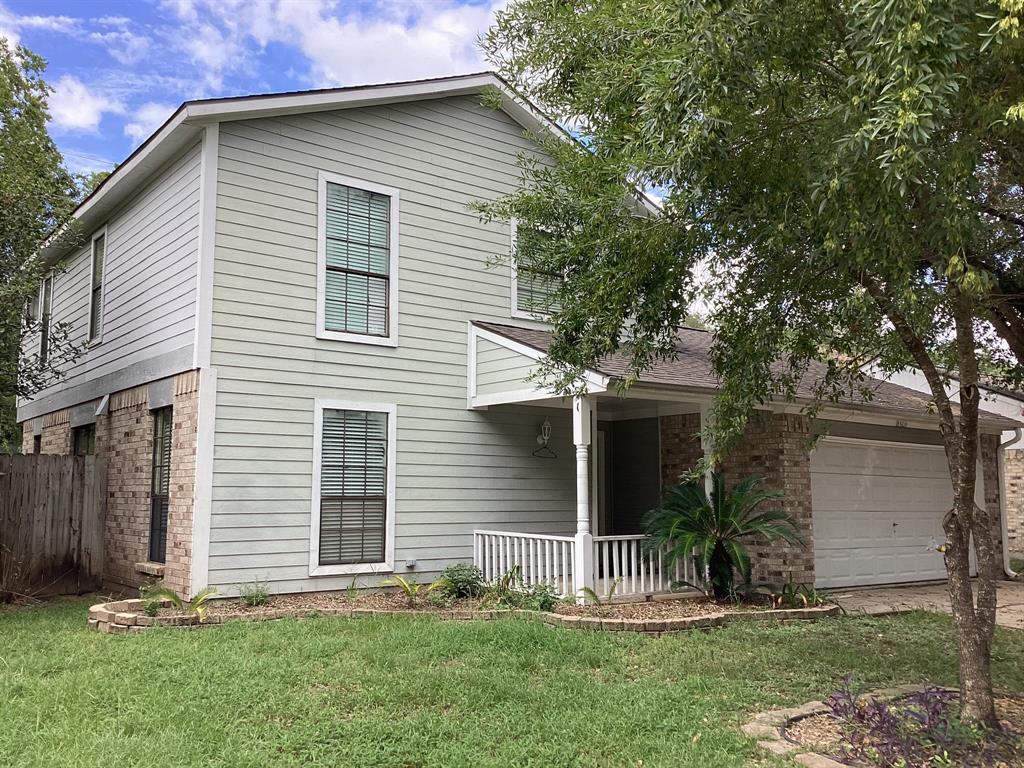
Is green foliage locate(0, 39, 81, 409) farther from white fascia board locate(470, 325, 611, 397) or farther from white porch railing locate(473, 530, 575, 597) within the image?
white porch railing locate(473, 530, 575, 597)

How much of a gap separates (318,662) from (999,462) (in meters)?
12.7

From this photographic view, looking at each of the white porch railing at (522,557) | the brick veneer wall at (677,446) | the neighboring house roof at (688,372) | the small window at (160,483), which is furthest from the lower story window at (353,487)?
the brick veneer wall at (677,446)

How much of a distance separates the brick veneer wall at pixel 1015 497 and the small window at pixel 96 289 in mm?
17960

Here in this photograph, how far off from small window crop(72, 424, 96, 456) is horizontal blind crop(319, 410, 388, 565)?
4968mm

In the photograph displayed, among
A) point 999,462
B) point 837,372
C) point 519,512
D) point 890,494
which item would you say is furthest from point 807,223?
point 999,462

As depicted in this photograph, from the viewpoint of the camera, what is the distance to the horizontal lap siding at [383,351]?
927 cm

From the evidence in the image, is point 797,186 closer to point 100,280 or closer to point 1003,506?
point 100,280

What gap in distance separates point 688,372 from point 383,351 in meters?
3.94

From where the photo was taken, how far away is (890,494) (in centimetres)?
1248

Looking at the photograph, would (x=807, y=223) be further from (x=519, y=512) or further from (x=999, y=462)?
(x=999, y=462)

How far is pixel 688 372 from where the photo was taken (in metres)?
10.8

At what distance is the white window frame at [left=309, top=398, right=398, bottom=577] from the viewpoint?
957 cm

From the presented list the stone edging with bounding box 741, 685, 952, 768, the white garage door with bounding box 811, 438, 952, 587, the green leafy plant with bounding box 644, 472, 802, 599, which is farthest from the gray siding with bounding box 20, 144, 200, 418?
the white garage door with bounding box 811, 438, 952, 587

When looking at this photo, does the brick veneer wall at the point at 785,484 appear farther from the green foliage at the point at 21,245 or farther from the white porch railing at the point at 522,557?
the green foliage at the point at 21,245
